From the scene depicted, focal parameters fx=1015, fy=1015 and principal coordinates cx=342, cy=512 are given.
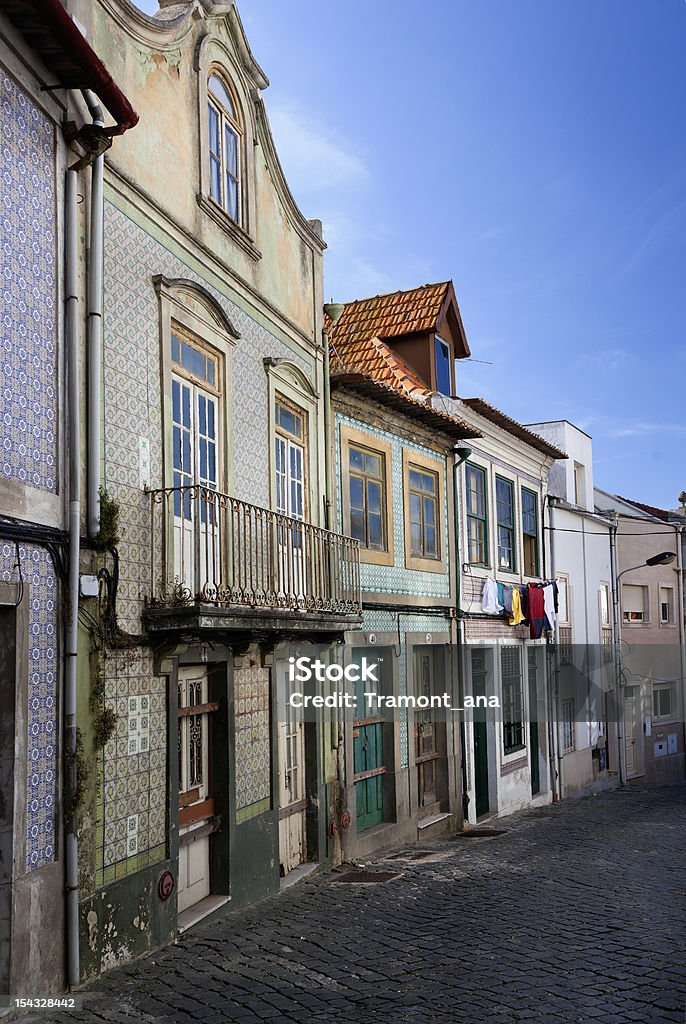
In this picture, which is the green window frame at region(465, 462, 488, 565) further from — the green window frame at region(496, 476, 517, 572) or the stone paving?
the stone paving

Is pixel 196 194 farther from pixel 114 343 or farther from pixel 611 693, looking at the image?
pixel 611 693

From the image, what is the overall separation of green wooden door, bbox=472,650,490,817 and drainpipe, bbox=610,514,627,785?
1128 cm

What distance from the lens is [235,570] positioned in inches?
387

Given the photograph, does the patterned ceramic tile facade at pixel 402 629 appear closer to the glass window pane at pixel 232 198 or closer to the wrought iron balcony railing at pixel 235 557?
the wrought iron balcony railing at pixel 235 557

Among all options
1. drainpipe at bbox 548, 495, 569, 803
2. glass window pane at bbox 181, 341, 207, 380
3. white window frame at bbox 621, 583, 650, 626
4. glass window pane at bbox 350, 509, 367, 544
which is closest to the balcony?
glass window pane at bbox 181, 341, 207, 380

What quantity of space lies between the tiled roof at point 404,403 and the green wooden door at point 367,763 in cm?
363

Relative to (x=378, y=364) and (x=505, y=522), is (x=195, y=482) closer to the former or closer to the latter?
(x=378, y=364)

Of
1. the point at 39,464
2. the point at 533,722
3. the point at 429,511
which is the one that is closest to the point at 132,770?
the point at 39,464

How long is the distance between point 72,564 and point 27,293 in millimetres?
1935

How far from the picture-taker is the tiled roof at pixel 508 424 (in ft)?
59.9

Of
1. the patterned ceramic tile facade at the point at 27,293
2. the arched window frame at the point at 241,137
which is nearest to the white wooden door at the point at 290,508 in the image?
the arched window frame at the point at 241,137

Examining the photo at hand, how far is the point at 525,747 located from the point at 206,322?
46.4 ft

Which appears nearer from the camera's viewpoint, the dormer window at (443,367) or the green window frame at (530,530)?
the dormer window at (443,367)

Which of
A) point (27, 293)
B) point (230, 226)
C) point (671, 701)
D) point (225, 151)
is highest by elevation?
point (225, 151)
